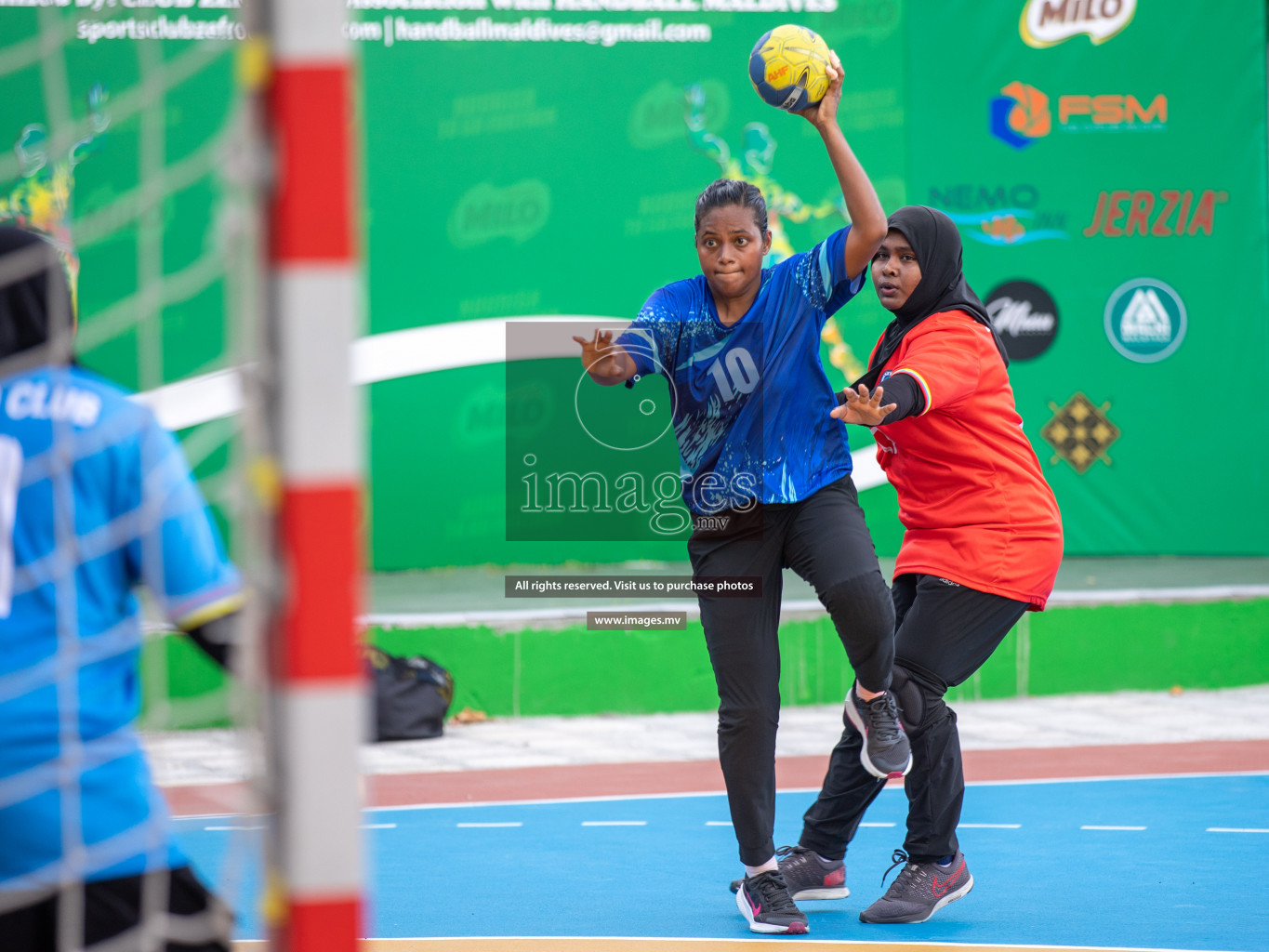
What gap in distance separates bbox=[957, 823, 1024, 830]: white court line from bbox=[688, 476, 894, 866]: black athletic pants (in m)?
1.73

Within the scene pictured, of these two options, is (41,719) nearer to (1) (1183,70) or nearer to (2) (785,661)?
(2) (785,661)

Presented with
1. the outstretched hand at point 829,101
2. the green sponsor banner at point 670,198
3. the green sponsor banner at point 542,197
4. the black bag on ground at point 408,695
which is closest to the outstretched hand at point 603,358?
the outstretched hand at point 829,101

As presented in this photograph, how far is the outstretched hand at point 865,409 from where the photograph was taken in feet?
14.5

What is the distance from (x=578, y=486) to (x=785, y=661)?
5.88ft

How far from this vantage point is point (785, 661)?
9078 millimetres

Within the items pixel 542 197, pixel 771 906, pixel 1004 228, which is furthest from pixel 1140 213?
pixel 771 906

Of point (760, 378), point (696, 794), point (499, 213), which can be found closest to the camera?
point (760, 378)

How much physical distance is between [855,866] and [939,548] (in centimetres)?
135

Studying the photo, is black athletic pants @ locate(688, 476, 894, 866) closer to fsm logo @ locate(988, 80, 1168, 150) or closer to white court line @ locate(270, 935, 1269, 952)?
white court line @ locate(270, 935, 1269, 952)

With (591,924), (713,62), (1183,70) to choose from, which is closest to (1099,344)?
(1183,70)

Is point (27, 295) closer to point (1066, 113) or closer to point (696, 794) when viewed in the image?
point (696, 794)

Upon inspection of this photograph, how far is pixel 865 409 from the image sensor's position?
14.5 feet

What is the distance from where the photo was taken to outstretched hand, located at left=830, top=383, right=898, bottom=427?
4422mm

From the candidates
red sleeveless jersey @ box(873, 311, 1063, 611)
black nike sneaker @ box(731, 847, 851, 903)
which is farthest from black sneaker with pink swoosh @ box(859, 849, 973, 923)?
red sleeveless jersey @ box(873, 311, 1063, 611)
